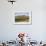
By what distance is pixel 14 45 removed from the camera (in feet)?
11.8

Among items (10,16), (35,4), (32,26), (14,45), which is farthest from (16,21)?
(14,45)

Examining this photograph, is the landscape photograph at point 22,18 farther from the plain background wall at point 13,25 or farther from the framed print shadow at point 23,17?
the plain background wall at point 13,25

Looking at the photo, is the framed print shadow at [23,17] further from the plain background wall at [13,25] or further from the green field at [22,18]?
the plain background wall at [13,25]

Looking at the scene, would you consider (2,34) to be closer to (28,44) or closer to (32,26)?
(32,26)

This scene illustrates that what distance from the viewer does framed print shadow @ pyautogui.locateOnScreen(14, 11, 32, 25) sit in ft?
15.4

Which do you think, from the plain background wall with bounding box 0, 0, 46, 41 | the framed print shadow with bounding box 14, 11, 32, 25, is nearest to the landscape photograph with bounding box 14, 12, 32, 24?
the framed print shadow with bounding box 14, 11, 32, 25

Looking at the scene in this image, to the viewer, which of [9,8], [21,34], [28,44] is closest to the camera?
[21,34]

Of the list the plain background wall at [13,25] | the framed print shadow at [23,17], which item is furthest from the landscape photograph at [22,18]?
the plain background wall at [13,25]

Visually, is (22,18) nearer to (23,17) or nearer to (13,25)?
(23,17)

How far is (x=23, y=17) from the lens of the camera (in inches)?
186

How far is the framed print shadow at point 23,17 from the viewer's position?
4.71m

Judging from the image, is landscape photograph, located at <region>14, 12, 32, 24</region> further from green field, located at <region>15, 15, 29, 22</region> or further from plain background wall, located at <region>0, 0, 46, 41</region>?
plain background wall, located at <region>0, 0, 46, 41</region>

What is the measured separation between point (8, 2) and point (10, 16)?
53 centimetres

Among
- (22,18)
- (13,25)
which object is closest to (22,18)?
(22,18)
